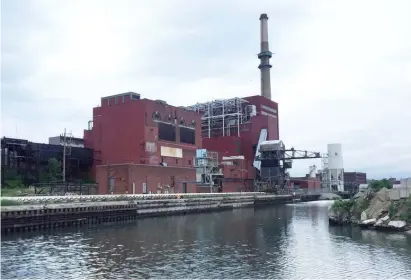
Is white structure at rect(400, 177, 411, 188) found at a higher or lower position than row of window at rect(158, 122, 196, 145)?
lower

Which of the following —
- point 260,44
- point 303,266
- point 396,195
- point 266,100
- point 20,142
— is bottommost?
point 303,266

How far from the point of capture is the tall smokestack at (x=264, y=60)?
114 meters

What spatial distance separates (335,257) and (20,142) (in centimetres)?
5181

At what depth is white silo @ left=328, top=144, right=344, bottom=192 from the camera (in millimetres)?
122500

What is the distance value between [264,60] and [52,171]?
233ft

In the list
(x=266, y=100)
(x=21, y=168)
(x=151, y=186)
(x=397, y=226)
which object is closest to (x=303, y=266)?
(x=397, y=226)

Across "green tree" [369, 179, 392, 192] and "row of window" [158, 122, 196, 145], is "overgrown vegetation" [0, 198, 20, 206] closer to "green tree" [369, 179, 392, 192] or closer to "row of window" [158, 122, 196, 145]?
"green tree" [369, 179, 392, 192]

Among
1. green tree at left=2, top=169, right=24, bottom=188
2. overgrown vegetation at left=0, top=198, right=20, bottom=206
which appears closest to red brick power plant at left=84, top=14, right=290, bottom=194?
green tree at left=2, top=169, right=24, bottom=188

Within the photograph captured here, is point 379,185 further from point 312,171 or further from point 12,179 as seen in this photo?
point 312,171

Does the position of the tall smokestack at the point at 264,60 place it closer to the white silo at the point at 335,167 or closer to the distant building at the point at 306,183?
the white silo at the point at 335,167

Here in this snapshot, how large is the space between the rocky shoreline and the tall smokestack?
77.7 m

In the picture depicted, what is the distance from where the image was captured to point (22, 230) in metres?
34.3

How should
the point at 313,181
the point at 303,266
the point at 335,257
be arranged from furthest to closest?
the point at 313,181 → the point at 335,257 → the point at 303,266

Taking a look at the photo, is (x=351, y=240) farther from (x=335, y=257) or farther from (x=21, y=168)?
(x=21, y=168)
